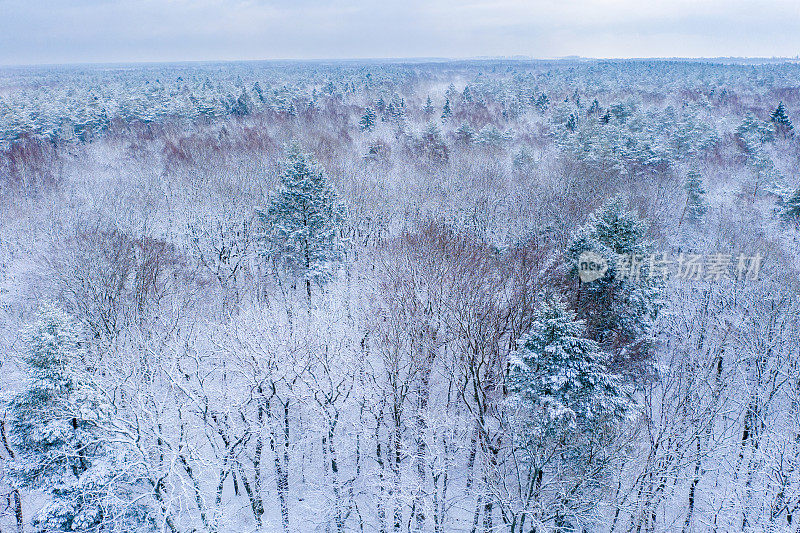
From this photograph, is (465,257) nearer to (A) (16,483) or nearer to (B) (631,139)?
(A) (16,483)

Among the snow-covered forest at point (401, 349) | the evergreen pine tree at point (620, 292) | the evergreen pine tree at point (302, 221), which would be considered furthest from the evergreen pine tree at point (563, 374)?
the evergreen pine tree at point (302, 221)

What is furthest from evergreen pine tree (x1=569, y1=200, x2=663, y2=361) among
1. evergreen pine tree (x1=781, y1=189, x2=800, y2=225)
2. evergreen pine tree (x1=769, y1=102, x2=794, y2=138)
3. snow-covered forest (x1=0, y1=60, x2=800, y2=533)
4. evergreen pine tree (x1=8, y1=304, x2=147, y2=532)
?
evergreen pine tree (x1=769, y1=102, x2=794, y2=138)

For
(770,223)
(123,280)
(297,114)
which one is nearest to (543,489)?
(123,280)

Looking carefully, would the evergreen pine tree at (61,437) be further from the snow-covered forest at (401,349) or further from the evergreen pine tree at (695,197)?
the evergreen pine tree at (695,197)

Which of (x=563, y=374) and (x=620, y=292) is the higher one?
(x=620, y=292)

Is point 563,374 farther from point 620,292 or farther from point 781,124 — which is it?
point 781,124

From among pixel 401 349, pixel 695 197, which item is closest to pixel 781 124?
pixel 695 197
